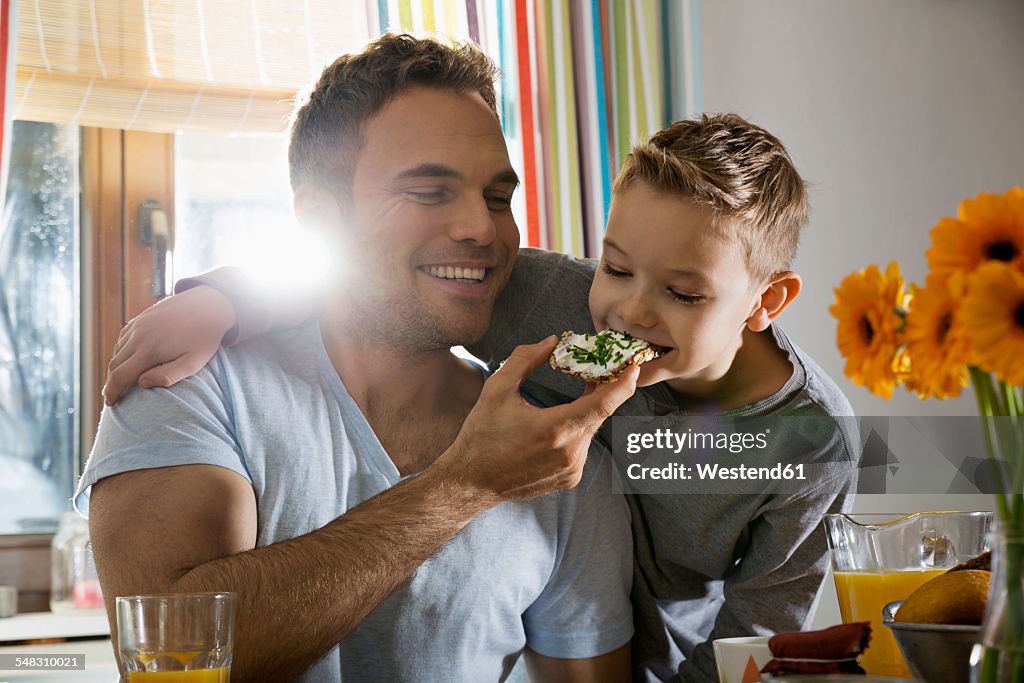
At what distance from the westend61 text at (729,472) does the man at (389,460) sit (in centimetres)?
13

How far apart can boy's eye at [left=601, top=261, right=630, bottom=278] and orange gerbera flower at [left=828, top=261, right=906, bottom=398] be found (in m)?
0.91

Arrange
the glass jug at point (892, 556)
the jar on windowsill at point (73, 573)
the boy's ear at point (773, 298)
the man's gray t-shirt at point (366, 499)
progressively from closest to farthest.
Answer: the glass jug at point (892, 556)
the man's gray t-shirt at point (366, 499)
the boy's ear at point (773, 298)
the jar on windowsill at point (73, 573)

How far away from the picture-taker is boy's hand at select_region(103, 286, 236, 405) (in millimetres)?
1535

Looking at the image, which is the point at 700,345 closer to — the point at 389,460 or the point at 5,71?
the point at 389,460

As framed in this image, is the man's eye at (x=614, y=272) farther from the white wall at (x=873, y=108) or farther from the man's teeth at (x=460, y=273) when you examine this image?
the white wall at (x=873, y=108)

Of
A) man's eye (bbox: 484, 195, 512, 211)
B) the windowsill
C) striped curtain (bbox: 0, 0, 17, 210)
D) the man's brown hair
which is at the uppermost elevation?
striped curtain (bbox: 0, 0, 17, 210)

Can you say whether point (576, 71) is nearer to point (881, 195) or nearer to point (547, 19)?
point (547, 19)

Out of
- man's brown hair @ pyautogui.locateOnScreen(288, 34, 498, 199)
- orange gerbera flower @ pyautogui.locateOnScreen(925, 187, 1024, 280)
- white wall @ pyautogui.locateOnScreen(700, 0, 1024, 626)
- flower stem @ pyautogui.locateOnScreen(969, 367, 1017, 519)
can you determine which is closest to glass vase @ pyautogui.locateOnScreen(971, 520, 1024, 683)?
flower stem @ pyautogui.locateOnScreen(969, 367, 1017, 519)

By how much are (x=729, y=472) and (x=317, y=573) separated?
740mm

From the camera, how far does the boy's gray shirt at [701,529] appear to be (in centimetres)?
169

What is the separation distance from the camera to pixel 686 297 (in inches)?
63.4

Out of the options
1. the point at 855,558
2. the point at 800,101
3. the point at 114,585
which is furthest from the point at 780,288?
the point at 800,101

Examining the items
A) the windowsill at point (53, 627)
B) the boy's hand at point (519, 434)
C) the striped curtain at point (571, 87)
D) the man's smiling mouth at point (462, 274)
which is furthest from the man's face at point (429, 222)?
the windowsill at point (53, 627)

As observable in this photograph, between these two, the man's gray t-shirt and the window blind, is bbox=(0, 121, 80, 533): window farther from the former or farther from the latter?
the man's gray t-shirt
